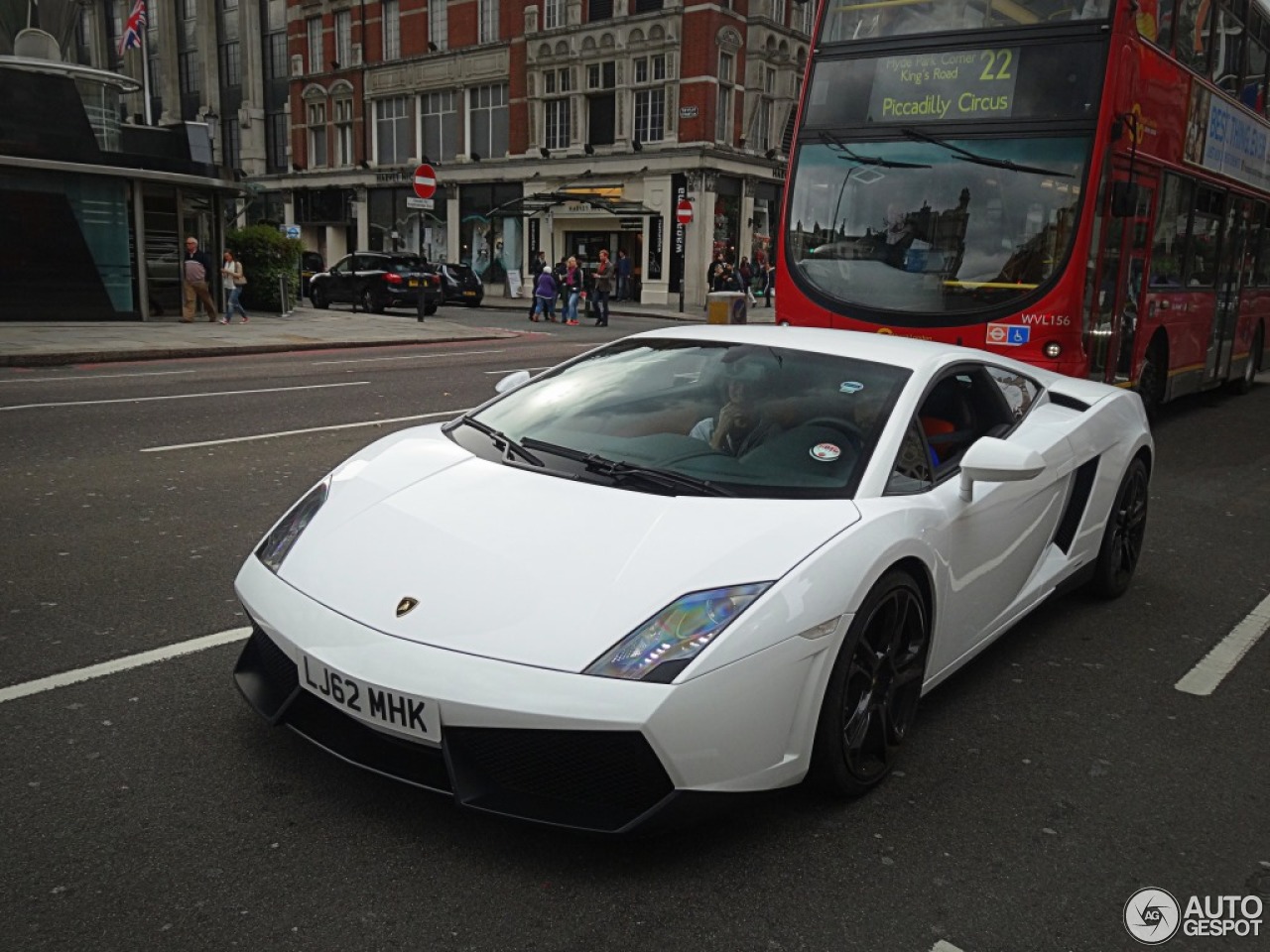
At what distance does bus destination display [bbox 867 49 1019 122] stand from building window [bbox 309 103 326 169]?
45.9 m

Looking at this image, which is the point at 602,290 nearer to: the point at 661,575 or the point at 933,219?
the point at 933,219

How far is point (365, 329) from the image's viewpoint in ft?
74.5

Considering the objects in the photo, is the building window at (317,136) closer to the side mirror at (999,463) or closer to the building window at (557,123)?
the building window at (557,123)

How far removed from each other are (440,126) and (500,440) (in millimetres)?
44667

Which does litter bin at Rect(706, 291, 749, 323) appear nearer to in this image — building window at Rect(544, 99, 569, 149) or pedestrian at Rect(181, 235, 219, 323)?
pedestrian at Rect(181, 235, 219, 323)

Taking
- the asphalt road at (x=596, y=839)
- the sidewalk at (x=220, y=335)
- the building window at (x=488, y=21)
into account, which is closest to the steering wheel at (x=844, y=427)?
the asphalt road at (x=596, y=839)

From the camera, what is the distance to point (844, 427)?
3.70 metres

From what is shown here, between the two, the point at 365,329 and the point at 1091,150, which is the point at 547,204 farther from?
the point at 1091,150

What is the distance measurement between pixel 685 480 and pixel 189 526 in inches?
145

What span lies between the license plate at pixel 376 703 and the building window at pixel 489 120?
42558 millimetres

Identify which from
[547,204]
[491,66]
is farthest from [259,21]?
[547,204]

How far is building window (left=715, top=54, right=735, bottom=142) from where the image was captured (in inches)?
1476

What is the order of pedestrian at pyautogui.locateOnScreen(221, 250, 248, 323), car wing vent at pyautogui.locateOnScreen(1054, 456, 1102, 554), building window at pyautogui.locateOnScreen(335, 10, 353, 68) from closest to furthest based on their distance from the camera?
car wing vent at pyautogui.locateOnScreen(1054, 456, 1102, 554) → pedestrian at pyautogui.locateOnScreen(221, 250, 248, 323) → building window at pyautogui.locateOnScreen(335, 10, 353, 68)

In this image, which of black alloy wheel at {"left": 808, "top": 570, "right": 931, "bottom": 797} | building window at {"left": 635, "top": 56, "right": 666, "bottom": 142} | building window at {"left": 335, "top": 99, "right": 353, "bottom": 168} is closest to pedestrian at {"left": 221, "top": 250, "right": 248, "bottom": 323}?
building window at {"left": 635, "top": 56, "right": 666, "bottom": 142}
